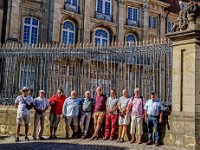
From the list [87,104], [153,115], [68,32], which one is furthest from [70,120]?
[68,32]

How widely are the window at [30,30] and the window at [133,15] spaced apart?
1052 centimetres

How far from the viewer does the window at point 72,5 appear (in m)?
31.2

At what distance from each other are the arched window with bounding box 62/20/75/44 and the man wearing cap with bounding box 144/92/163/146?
2072 cm

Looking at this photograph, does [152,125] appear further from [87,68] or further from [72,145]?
[87,68]

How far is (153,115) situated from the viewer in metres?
10.7

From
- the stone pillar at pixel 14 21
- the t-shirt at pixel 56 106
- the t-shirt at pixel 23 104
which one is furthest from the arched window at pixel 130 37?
the t-shirt at pixel 23 104

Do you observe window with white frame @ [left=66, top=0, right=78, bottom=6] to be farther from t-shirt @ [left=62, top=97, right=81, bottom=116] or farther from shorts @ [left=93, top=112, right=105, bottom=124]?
shorts @ [left=93, top=112, right=105, bottom=124]

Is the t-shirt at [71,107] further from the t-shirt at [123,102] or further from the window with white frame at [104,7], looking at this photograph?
the window with white frame at [104,7]

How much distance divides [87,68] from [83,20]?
19444 millimetres

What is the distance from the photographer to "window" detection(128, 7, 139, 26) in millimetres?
35812

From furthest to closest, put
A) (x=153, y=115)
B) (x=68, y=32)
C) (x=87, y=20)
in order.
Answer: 1. (x=87, y=20)
2. (x=68, y=32)
3. (x=153, y=115)

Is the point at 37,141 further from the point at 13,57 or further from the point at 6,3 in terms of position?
the point at 6,3

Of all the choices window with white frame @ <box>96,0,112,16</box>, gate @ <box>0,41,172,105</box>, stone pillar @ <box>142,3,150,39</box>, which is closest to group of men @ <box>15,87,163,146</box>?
gate @ <box>0,41,172,105</box>

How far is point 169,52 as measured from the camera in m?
11.4
